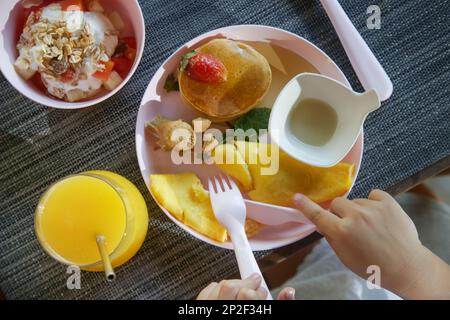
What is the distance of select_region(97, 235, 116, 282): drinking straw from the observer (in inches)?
35.6

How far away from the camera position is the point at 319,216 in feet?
3.26

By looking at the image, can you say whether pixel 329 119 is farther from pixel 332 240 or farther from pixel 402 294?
pixel 402 294

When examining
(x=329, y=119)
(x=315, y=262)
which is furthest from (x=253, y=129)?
(x=315, y=262)

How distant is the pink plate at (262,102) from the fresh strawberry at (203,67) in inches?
A: 1.7

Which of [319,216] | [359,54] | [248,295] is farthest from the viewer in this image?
[359,54]

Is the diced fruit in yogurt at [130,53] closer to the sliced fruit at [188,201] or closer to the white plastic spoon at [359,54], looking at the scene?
the sliced fruit at [188,201]

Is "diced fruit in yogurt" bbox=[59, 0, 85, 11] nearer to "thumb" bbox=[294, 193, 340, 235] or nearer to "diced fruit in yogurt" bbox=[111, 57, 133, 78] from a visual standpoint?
"diced fruit in yogurt" bbox=[111, 57, 133, 78]

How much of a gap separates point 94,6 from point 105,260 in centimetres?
50

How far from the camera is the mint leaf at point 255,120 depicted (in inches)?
42.3

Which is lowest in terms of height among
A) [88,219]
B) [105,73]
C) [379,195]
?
[88,219]

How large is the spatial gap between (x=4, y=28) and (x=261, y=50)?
1.66ft

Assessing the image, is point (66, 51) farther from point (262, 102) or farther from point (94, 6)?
point (262, 102)

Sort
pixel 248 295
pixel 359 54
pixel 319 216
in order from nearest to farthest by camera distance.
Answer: pixel 248 295
pixel 319 216
pixel 359 54

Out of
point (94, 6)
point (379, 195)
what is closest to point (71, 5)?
point (94, 6)
